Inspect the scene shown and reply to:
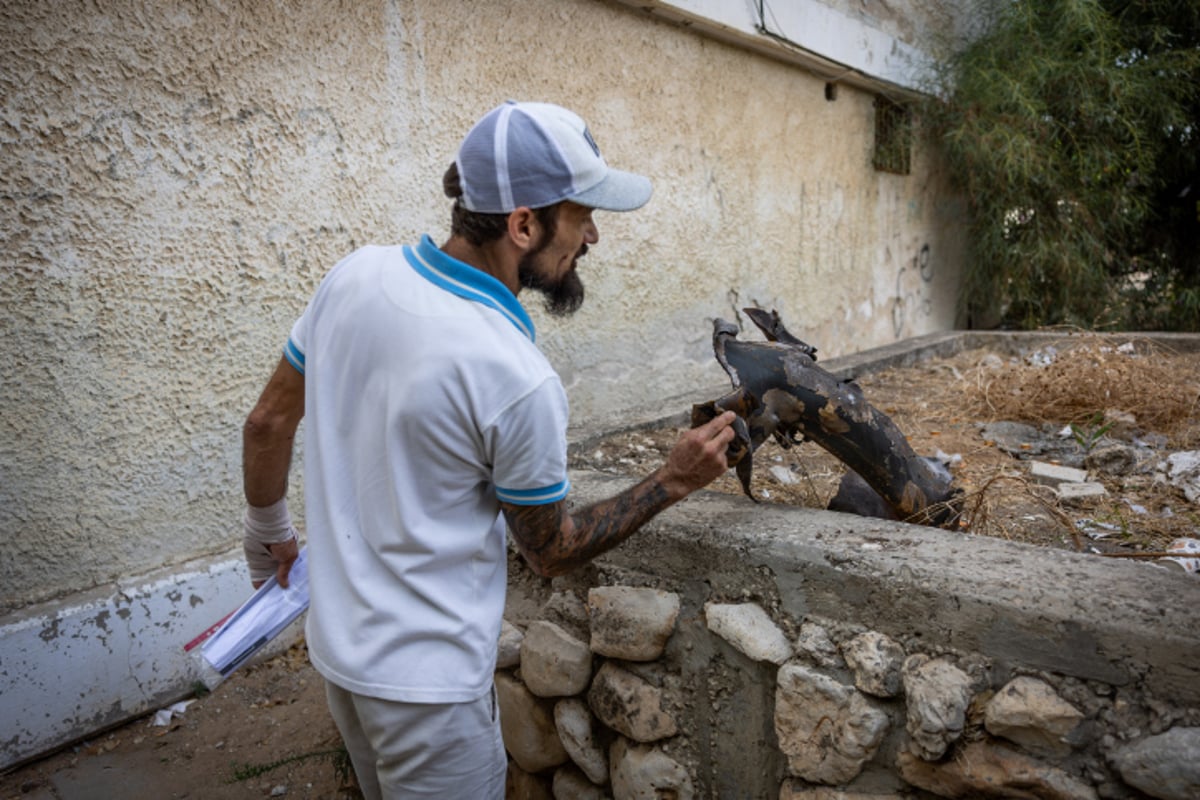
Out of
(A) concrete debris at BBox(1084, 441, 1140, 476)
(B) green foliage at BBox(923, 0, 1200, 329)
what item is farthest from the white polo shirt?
(B) green foliage at BBox(923, 0, 1200, 329)

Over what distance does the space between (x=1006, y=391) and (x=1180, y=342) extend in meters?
1.72

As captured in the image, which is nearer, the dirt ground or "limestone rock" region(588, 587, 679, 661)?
"limestone rock" region(588, 587, 679, 661)

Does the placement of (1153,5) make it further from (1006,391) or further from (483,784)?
(483,784)

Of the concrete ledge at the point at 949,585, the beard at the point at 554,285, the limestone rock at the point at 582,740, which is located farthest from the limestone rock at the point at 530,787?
the beard at the point at 554,285

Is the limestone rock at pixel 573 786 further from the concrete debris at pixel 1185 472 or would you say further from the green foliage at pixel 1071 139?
the green foliage at pixel 1071 139

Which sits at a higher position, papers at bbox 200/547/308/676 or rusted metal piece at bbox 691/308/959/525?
rusted metal piece at bbox 691/308/959/525

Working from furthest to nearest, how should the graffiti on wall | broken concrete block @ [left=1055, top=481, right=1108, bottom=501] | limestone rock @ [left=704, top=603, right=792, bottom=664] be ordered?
1. the graffiti on wall
2. broken concrete block @ [left=1055, top=481, right=1108, bottom=501]
3. limestone rock @ [left=704, top=603, right=792, bottom=664]

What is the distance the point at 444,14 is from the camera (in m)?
3.36

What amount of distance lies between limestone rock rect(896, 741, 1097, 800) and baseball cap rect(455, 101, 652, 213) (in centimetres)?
116

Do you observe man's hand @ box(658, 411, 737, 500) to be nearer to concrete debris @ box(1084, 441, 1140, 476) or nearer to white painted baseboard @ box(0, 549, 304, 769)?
white painted baseboard @ box(0, 549, 304, 769)

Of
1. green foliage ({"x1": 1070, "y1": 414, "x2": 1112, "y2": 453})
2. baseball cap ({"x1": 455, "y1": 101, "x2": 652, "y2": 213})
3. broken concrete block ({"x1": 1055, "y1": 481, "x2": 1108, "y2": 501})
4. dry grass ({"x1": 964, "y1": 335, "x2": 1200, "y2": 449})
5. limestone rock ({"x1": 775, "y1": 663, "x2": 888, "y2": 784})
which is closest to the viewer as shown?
baseball cap ({"x1": 455, "y1": 101, "x2": 652, "y2": 213})

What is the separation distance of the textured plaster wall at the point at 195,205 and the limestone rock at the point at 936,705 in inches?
90.0

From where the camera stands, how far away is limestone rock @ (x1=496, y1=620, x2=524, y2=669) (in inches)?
82.0

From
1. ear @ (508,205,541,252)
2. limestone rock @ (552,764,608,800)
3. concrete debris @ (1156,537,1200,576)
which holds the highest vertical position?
ear @ (508,205,541,252)
